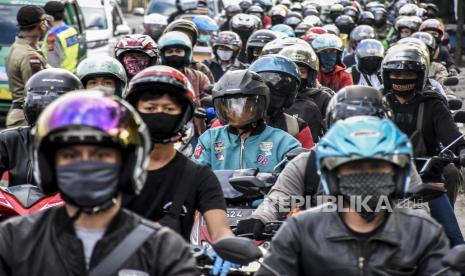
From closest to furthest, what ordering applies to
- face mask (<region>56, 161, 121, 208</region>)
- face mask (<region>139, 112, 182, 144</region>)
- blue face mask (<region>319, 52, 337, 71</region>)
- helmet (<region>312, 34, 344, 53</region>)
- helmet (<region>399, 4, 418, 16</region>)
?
face mask (<region>56, 161, 121, 208</region>)
face mask (<region>139, 112, 182, 144</region>)
blue face mask (<region>319, 52, 337, 71</region>)
helmet (<region>312, 34, 344, 53</region>)
helmet (<region>399, 4, 418, 16</region>)

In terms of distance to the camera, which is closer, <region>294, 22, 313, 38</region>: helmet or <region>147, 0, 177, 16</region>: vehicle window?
<region>294, 22, 313, 38</region>: helmet

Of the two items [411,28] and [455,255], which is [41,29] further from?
[411,28]

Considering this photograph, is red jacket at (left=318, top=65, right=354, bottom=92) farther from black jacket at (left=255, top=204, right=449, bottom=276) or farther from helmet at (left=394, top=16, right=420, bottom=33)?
black jacket at (left=255, top=204, right=449, bottom=276)

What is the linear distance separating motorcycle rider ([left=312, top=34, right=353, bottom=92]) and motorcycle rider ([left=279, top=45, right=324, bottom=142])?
3173 mm

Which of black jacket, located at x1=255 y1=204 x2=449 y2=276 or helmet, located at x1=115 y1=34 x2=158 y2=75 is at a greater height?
black jacket, located at x1=255 y1=204 x2=449 y2=276

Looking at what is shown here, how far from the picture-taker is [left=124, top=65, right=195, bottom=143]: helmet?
250 inches

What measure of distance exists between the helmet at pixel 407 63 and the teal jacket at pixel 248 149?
1.79 m

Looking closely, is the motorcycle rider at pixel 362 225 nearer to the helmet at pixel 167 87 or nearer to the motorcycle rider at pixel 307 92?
the helmet at pixel 167 87

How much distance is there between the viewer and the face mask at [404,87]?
9.80 metres

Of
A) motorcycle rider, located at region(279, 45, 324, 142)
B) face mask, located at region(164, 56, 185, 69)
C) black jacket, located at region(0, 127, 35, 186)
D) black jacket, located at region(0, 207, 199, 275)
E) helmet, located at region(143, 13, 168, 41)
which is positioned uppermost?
black jacket, located at region(0, 207, 199, 275)

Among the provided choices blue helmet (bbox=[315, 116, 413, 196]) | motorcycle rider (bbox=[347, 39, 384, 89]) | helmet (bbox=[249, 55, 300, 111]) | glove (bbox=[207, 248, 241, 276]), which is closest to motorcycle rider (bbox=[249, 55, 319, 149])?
helmet (bbox=[249, 55, 300, 111])

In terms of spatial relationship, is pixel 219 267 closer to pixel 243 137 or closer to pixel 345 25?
pixel 243 137

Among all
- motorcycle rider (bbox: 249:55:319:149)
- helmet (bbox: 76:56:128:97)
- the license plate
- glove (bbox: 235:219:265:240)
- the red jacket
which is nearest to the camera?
glove (bbox: 235:219:265:240)

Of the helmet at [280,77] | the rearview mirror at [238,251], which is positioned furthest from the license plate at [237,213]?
the rearview mirror at [238,251]
